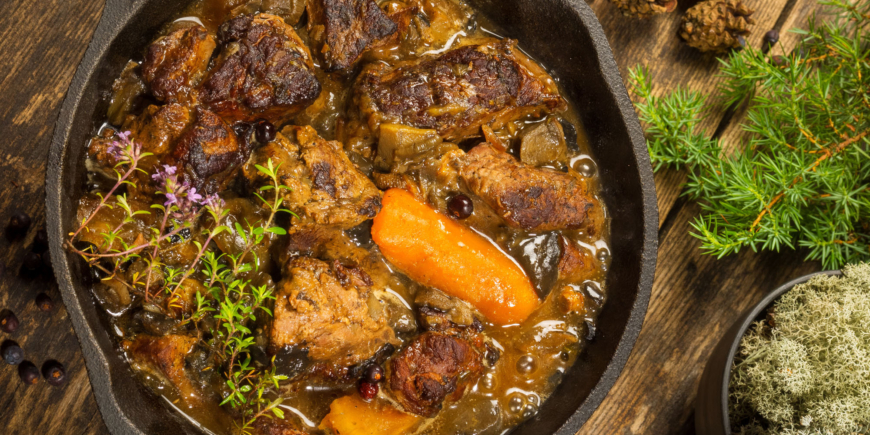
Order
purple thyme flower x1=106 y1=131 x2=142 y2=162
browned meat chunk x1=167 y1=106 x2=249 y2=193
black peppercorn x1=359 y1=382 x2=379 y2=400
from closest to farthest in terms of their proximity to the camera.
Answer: purple thyme flower x1=106 y1=131 x2=142 y2=162, browned meat chunk x1=167 y1=106 x2=249 y2=193, black peppercorn x1=359 y1=382 x2=379 y2=400

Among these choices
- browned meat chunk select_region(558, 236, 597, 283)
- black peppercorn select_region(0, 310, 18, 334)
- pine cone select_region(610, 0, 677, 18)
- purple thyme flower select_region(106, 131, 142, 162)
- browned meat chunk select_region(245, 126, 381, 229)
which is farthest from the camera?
pine cone select_region(610, 0, 677, 18)

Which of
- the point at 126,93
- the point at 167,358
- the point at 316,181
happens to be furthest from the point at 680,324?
the point at 126,93

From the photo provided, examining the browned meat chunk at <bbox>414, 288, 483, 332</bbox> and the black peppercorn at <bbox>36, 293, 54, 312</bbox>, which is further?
the black peppercorn at <bbox>36, 293, 54, 312</bbox>

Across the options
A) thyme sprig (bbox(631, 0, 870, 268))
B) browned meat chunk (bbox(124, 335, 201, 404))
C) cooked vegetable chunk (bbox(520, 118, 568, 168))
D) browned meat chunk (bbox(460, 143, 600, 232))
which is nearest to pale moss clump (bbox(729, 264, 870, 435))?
thyme sprig (bbox(631, 0, 870, 268))

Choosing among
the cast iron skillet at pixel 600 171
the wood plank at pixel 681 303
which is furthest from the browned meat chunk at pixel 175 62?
the wood plank at pixel 681 303

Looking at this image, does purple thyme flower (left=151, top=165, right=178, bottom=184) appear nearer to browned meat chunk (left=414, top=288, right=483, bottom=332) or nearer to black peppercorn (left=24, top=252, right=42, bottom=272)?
black peppercorn (left=24, top=252, right=42, bottom=272)

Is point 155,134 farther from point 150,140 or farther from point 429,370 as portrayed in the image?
point 429,370
